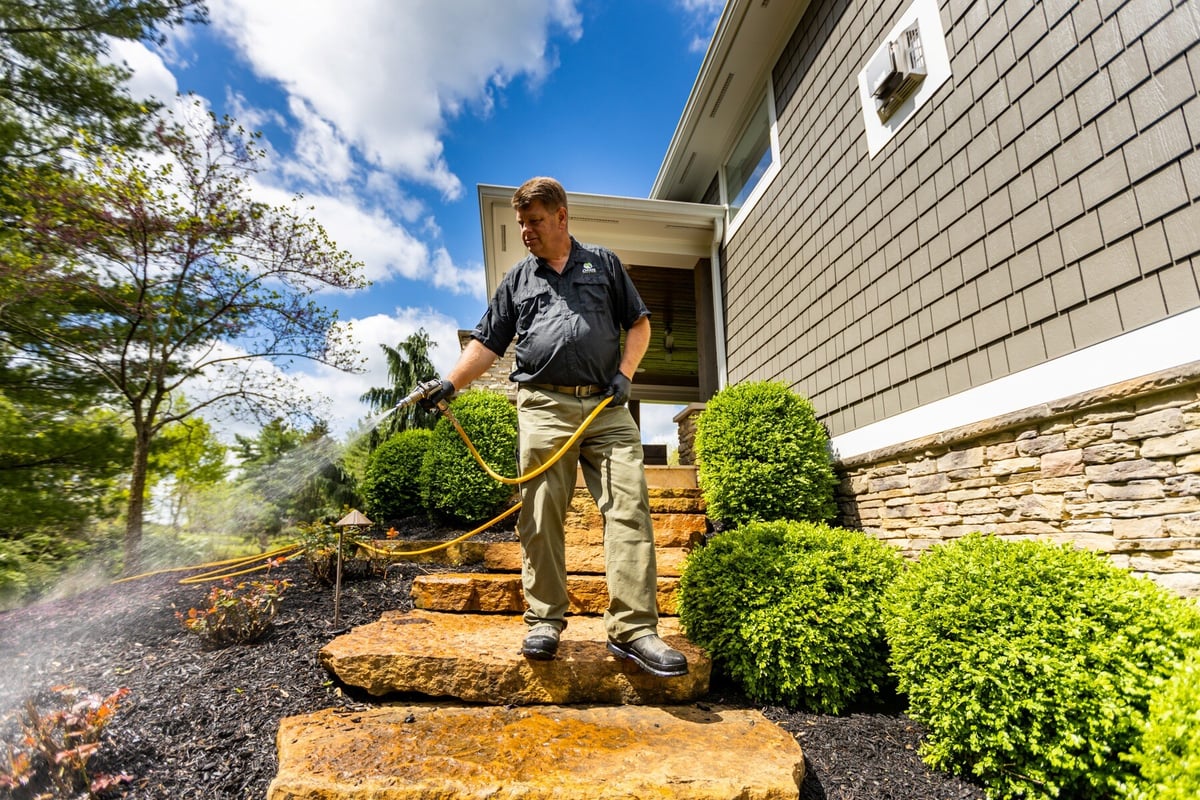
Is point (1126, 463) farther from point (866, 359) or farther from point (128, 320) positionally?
point (128, 320)

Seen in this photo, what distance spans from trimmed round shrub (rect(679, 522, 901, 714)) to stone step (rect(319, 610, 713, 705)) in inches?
8.7

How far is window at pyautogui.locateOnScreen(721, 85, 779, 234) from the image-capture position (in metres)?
5.44

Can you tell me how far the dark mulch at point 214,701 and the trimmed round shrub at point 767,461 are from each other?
1.59 m

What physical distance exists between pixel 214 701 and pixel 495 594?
1.23 meters

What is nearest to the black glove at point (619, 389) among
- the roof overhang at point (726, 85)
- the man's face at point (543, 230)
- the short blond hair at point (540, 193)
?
the man's face at point (543, 230)

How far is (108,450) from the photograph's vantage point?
190 inches

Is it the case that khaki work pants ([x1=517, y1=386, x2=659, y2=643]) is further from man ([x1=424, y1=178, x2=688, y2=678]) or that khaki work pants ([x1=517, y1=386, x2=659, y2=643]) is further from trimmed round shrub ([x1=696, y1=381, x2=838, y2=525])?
trimmed round shrub ([x1=696, y1=381, x2=838, y2=525])

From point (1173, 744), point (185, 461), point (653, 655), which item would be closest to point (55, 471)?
point (185, 461)

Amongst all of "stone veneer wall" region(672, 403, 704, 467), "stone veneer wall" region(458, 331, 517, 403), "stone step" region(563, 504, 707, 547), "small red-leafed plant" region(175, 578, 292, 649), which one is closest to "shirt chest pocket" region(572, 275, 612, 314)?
"stone step" region(563, 504, 707, 547)

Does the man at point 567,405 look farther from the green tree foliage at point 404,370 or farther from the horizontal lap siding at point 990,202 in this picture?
the green tree foliage at point 404,370

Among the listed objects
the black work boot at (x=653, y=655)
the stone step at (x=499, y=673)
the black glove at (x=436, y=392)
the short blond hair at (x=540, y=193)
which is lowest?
the stone step at (x=499, y=673)

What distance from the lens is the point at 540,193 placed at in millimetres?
2072

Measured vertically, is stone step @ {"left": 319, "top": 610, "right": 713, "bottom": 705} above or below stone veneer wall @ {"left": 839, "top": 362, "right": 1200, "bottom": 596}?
below

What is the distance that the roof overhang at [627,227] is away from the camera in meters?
5.82
